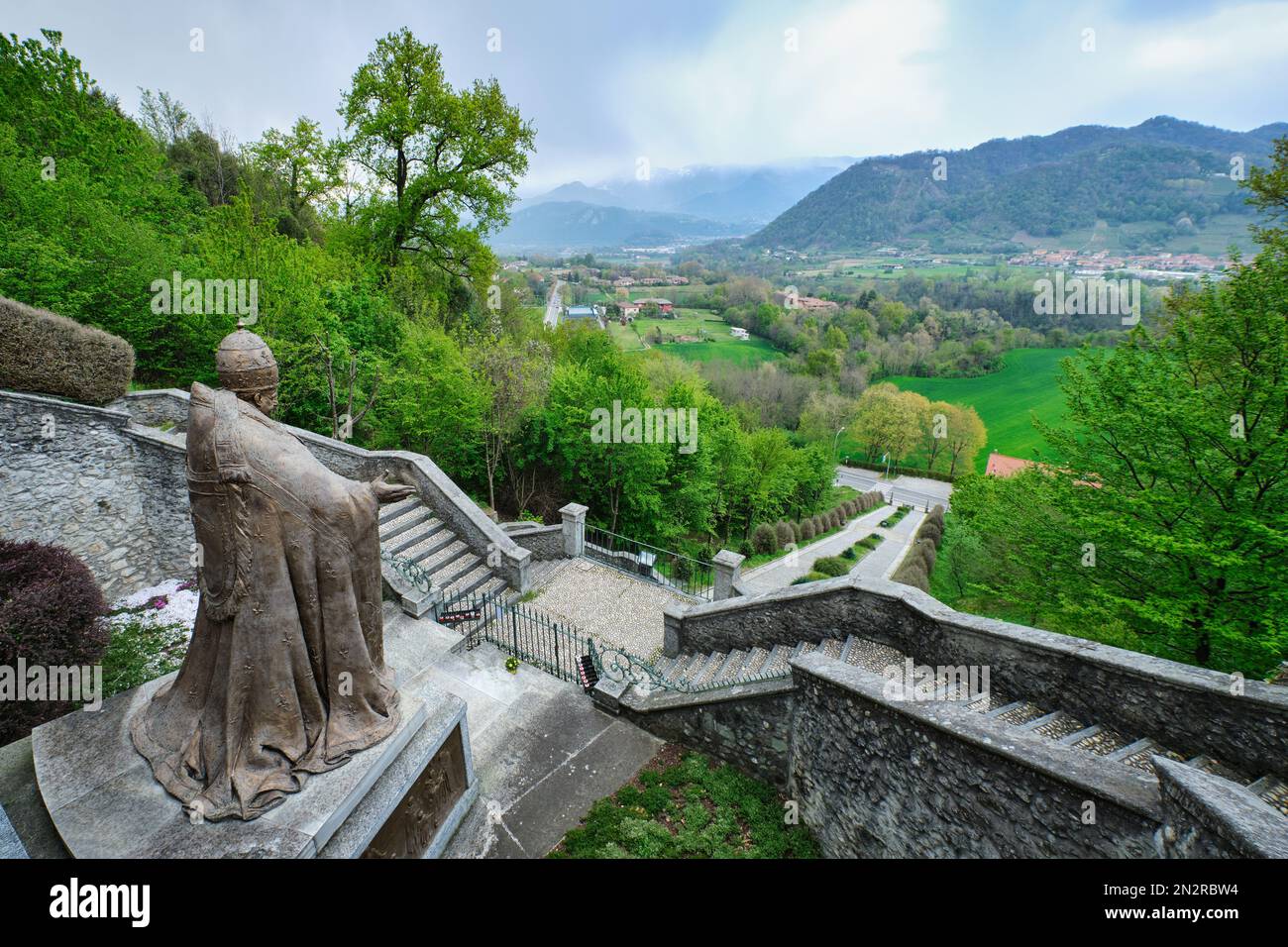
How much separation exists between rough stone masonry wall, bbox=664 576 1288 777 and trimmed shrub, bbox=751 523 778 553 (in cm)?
2109

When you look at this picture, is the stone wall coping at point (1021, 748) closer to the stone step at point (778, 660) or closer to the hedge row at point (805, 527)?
the stone step at point (778, 660)

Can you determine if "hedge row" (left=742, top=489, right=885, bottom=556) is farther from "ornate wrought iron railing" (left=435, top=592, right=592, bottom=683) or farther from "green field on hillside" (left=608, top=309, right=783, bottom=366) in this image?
"green field on hillside" (left=608, top=309, right=783, bottom=366)

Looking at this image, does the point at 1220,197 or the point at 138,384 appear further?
the point at 1220,197

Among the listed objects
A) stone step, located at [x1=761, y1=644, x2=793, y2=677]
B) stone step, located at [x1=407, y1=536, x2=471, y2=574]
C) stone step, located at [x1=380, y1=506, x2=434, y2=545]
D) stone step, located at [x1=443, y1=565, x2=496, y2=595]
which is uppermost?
stone step, located at [x1=380, y1=506, x2=434, y2=545]

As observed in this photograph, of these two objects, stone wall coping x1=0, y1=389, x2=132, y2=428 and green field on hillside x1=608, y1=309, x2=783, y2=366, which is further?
green field on hillside x1=608, y1=309, x2=783, y2=366

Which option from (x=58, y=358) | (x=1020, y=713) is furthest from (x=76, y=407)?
(x=1020, y=713)

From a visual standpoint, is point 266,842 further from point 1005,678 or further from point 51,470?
point 51,470

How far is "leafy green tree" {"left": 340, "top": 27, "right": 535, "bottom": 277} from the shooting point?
19.7 metres

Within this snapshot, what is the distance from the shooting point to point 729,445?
88.7ft

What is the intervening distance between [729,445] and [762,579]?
21.8ft

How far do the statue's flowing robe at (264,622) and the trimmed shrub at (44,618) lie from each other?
3353 mm

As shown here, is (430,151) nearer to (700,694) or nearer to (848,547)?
(700,694)

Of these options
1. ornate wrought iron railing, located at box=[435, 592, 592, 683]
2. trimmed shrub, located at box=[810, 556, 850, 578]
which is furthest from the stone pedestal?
trimmed shrub, located at box=[810, 556, 850, 578]
